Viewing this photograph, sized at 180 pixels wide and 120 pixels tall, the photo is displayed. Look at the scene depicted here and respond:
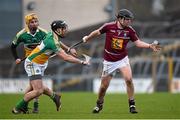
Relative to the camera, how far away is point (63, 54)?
18.4m

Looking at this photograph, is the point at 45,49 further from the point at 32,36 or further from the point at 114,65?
the point at 114,65

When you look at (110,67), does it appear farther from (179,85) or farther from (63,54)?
(179,85)

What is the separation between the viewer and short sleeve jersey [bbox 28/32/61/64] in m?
18.4

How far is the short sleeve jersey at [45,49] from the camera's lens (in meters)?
18.4

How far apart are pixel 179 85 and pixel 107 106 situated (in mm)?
16400

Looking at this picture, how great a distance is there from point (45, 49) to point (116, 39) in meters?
1.75

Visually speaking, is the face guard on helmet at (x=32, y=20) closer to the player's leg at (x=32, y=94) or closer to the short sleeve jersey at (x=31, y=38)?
the short sleeve jersey at (x=31, y=38)

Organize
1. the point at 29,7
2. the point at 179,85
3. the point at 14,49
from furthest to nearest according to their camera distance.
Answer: the point at 29,7
the point at 179,85
the point at 14,49

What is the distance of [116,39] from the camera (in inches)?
765

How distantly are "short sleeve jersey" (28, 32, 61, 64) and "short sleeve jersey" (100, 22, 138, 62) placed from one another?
1.41 metres

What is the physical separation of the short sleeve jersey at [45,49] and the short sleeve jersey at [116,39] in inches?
55.5

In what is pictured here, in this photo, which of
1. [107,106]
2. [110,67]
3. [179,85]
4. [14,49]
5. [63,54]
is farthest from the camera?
[179,85]

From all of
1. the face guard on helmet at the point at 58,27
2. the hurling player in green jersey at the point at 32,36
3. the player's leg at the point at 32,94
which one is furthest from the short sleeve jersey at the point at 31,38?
the player's leg at the point at 32,94

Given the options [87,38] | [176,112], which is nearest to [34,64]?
[87,38]
